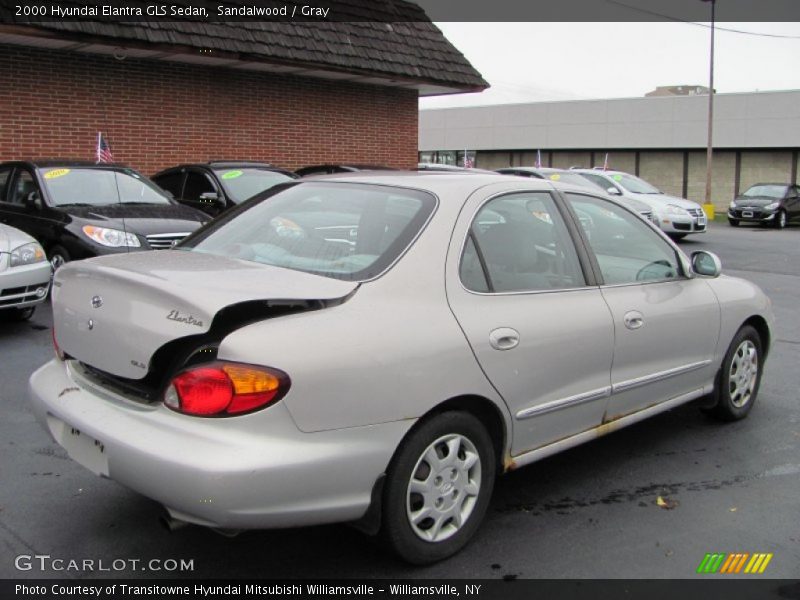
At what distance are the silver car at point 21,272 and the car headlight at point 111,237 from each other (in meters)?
0.78

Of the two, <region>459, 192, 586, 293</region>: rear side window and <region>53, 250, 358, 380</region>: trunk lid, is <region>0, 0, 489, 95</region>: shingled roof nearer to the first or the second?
<region>53, 250, 358, 380</region>: trunk lid

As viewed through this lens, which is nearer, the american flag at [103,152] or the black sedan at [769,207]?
the american flag at [103,152]

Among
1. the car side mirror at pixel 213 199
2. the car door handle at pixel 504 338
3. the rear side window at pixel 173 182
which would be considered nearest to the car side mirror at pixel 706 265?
the car door handle at pixel 504 338

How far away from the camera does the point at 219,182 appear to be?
10930 mm

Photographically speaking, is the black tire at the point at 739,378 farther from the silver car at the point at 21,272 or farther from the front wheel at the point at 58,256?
the front wheel at the point at 58,256

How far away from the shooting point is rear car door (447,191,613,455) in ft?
11.2

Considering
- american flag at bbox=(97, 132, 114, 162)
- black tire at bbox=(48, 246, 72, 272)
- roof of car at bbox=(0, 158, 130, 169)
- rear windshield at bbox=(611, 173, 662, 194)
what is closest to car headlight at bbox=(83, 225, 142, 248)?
black tire at bbox=(48, 246, 72, 272)

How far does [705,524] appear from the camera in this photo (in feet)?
12.3

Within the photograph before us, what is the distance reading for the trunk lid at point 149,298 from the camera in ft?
9.46

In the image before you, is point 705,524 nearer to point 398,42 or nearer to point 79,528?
point 79,528

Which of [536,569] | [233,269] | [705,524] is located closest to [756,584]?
[705,524]

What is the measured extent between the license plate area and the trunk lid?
0.27m

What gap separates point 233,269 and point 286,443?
86cm

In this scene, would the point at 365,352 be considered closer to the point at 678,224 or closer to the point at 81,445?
the point at 81,445
